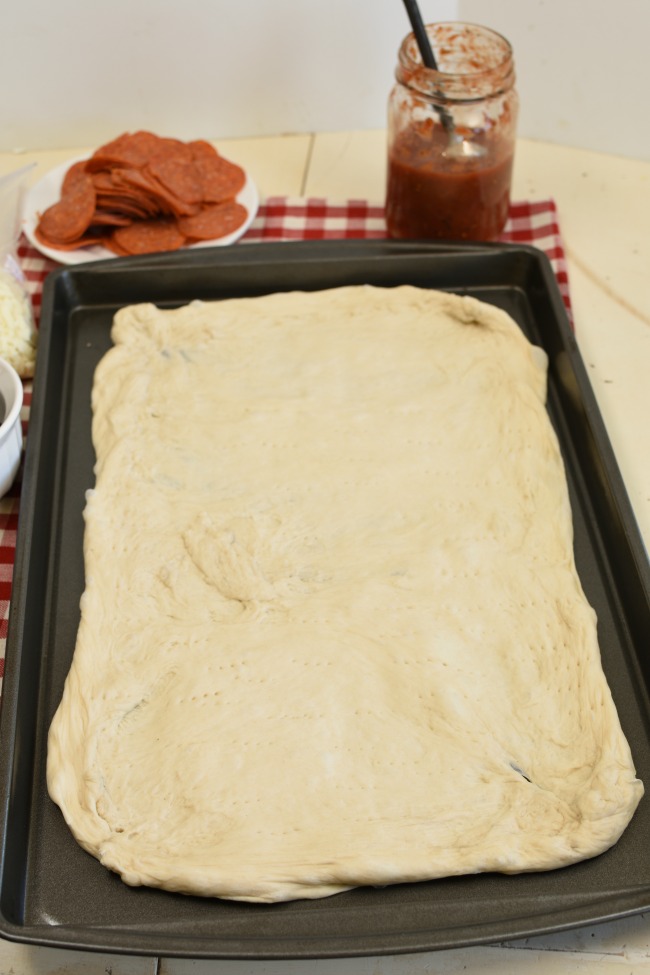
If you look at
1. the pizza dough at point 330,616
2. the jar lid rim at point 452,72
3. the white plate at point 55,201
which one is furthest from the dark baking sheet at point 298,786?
the jar lid rim at point 452,72

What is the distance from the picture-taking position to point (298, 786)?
1.04 meters

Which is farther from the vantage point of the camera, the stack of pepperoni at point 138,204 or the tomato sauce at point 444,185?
the stack of pepperoni at point 138,204

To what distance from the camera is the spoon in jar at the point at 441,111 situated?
1522 mm

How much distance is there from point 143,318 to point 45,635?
0.58m

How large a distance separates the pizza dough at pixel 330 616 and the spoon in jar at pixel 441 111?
0.27m

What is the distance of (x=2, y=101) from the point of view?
199cm

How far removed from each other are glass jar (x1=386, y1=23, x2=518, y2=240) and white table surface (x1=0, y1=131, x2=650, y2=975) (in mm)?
252

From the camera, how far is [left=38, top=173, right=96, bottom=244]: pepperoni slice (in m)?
1.75

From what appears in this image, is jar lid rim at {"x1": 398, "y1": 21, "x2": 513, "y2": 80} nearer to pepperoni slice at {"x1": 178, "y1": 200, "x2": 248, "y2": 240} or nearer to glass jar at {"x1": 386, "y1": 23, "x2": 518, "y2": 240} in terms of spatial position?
glass jar at {"x1": 386, "y1": 23, "x2": 518, "y2": 240}

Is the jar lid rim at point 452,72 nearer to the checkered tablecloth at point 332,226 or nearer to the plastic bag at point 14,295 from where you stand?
the checkered tablecloth at point 332,226

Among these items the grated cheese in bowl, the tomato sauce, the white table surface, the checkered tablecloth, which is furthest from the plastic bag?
the tomato sauce

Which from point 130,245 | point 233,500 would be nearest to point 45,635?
point 233,500

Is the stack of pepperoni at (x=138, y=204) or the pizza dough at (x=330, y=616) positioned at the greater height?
the stack of pepperoni at (x=138, y=204)

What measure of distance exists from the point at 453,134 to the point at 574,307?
1.26 feet
